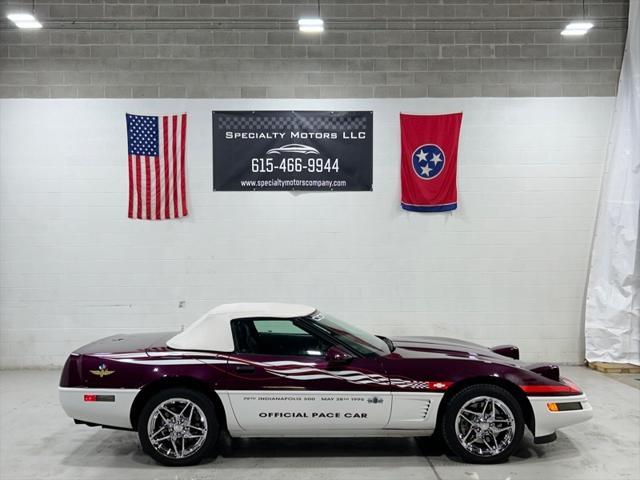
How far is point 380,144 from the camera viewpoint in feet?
27.1

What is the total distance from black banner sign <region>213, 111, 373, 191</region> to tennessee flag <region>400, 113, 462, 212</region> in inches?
22.8

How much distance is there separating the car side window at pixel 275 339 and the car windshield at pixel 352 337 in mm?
131

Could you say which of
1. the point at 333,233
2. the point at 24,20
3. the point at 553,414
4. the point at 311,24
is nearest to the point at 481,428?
the point at 553,414

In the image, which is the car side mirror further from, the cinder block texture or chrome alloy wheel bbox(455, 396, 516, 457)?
the cinder block texture

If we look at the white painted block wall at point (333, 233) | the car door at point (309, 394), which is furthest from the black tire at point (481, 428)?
the white painted block wall at point (333, 233)

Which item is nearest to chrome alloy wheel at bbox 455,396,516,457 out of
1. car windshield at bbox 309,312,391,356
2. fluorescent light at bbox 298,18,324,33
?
car windshield at bbox 309,312,391,356

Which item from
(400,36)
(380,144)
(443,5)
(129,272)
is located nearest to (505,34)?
(443,5)

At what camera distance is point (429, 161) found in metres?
8.23

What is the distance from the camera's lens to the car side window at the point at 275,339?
4625 mm

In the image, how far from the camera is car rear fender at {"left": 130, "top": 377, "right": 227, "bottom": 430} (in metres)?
4.48

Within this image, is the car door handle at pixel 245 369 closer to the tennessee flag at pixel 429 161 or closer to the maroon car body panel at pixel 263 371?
the maroon car body panel at pixel 263 371

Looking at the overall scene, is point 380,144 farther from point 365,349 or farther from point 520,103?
point 365,349

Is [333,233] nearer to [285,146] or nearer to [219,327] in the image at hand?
[285,146]

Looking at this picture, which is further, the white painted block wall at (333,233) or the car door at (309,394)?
the white painted block wall at (333,233)
